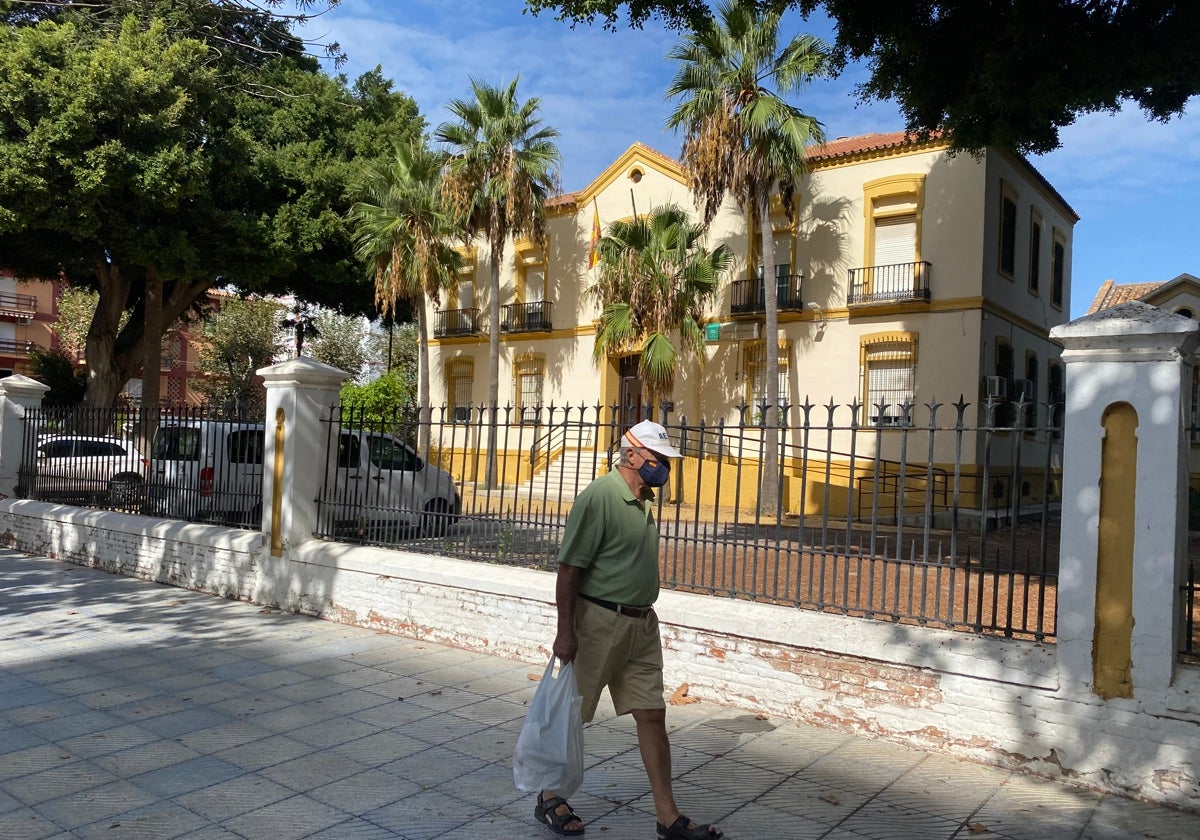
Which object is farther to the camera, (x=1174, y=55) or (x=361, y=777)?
(x=1174, y=55)

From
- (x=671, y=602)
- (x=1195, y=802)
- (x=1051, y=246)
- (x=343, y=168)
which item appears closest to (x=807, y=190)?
(x=1051, y=246)

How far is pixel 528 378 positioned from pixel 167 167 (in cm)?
1095

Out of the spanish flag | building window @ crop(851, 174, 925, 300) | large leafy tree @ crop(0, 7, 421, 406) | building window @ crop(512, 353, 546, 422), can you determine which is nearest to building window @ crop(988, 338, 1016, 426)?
building window @ crop(851, 174, 925, 300)

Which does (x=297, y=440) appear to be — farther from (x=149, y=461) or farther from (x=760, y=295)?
(x=760, y=295)

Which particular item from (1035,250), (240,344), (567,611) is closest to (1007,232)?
(1035,250)

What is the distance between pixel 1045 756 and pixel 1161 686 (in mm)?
665

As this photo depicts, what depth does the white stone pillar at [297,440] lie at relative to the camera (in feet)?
26.6

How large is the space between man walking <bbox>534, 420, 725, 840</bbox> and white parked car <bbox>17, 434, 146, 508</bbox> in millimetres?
8576

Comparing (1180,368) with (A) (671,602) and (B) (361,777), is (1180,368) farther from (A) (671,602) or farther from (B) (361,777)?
(B) (361,777)

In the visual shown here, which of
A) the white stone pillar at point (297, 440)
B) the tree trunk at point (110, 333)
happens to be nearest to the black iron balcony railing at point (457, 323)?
the tree trunk at point (110, 333)

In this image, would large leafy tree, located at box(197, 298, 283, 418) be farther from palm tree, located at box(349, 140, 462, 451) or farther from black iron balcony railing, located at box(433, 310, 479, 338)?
Result: palm tree, located at box(349, 140, 462, 451)

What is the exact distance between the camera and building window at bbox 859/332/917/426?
19.0m

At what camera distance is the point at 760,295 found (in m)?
21.0

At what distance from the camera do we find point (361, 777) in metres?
4.38
